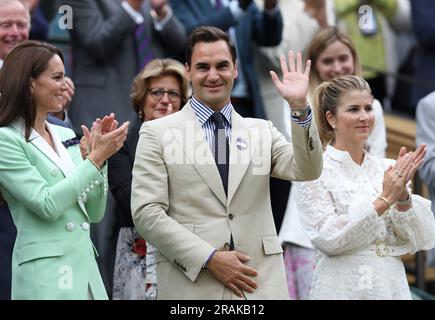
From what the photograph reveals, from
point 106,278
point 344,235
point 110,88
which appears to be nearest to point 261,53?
point 110,88

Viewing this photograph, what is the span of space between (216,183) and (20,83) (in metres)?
1.08

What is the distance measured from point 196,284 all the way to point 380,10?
4546 mm

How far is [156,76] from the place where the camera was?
707cm

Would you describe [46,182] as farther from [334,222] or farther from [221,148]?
[334,222]

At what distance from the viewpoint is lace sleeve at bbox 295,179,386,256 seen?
19.9 feet

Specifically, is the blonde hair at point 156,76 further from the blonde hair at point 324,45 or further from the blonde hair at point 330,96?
the blonde hair at point 324,45

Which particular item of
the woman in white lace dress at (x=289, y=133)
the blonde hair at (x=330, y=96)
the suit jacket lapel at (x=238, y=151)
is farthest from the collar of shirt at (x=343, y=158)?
the woman in white lace dress at (x=289, y=133)

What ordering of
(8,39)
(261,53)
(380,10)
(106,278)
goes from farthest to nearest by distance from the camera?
1. (380,10)
2. (261,53)
3. (106,278)
4. (8,39)

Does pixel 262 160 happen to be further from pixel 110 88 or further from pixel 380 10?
pixel 380 10

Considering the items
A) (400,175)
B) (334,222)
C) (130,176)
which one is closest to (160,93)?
(130,176)

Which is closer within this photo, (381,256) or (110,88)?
(381,256)

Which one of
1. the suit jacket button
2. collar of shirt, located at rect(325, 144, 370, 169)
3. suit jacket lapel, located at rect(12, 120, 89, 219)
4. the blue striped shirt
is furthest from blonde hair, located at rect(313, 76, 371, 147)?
the suit jacket button

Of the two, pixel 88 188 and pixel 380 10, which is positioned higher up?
pixel 380 10

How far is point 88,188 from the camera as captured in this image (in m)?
5.70
